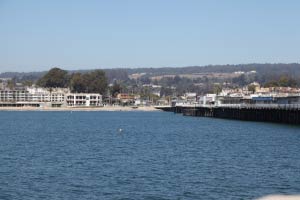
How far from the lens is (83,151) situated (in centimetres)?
5256

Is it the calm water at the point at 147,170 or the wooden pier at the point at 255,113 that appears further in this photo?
the wooden pier at the point at 255,113

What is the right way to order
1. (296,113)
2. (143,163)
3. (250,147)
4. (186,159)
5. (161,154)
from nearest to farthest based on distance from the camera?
(143,163) < (186,159) < (161,154) < (250,147) < (296,113)

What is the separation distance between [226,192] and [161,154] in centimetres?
1815

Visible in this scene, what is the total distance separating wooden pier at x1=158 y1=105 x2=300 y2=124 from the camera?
307 feet

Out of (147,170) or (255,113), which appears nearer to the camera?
(147,170)

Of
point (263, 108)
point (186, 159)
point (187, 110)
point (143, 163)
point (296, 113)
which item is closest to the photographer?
point (143, 163)

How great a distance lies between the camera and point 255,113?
11750 cm

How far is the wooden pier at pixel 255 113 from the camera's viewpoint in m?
93.7

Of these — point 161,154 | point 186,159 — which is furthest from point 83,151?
point 186,159

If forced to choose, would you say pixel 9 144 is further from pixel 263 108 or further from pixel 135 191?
pixel 263 108

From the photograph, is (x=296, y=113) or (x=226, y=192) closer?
(x=226, y=192)

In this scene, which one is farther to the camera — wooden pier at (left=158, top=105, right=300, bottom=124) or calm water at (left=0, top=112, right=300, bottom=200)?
wooden pier at (left=158, top=105, right=300, bottom=124)

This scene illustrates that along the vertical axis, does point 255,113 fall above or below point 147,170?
below

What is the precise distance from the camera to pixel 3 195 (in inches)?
1219
